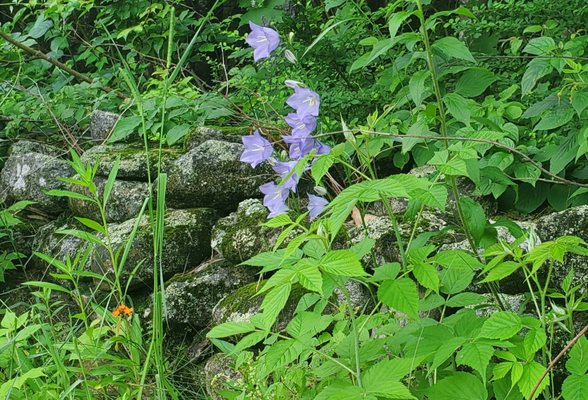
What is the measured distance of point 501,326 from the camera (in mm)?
1484

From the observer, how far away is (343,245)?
2.92 metres

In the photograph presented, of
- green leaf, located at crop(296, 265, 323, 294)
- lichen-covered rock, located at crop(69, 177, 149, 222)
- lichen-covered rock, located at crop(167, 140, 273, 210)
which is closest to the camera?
green leaf, located at crop(296, 265, 323, 294)

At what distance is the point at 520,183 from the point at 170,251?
1.55 meters

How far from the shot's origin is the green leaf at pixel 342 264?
55.2 inches

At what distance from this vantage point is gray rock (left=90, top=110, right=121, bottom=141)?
182 inches

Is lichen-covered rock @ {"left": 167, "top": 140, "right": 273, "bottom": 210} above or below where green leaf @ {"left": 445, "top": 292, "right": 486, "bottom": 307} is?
below

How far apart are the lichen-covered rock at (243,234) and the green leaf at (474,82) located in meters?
1.05

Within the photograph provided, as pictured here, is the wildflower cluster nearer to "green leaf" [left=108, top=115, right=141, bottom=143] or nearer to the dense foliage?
the dense foliage

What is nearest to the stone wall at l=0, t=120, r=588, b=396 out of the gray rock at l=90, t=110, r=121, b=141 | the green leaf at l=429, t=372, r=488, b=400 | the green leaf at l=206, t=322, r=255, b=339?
the gray rock at l=90, t=110, r=121, b=141

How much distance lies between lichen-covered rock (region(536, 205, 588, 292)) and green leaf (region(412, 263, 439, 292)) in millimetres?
910

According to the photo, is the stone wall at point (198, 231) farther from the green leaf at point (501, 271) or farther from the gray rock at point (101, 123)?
the green leaf at point (501, 271)

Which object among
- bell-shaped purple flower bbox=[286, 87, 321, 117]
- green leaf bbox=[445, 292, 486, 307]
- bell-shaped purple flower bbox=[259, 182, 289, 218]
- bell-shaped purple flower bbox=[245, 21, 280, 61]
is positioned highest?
bell-shaped purple flower bbox=[245, 21, 280, 61]

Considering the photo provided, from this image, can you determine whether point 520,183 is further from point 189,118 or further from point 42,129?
point 42,129

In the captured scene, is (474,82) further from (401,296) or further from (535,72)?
(401,296)
